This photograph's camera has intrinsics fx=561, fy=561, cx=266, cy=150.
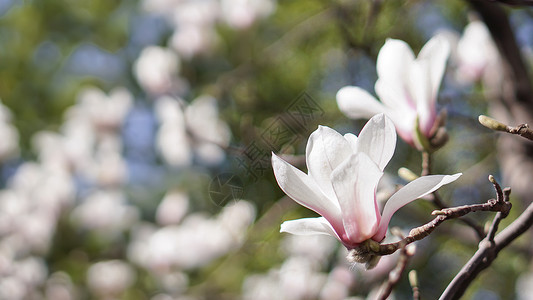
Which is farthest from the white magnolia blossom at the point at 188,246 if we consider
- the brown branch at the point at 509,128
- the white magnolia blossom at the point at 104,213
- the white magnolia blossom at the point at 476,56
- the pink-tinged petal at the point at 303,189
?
the brown branch at the point at 509,128

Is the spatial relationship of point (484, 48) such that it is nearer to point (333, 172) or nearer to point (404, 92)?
point (404, 92)

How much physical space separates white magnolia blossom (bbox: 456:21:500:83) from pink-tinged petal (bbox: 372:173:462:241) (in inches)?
37.3

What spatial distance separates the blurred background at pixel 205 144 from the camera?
143 centimetres

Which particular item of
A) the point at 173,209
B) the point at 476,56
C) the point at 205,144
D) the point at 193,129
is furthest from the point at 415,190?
the point at 173,209

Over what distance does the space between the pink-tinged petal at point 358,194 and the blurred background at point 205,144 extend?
0.44 ft

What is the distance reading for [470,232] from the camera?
1.29 meters

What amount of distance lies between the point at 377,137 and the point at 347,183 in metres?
0.05

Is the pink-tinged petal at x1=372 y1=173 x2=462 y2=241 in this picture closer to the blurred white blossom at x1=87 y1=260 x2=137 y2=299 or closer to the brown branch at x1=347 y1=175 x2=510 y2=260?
the brown branch at x1=347 y1=175 x2=510 y2=260

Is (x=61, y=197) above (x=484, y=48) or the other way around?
above

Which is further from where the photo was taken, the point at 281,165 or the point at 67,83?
the point at 67,83

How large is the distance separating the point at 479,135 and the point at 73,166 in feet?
7.07

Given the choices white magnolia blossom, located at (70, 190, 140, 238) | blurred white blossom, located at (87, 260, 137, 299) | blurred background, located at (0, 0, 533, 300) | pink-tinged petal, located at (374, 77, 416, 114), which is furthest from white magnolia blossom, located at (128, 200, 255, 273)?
pink-tinged petal, located at (374, 77, 416, 114)

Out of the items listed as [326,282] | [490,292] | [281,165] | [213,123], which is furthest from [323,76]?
[281,165]

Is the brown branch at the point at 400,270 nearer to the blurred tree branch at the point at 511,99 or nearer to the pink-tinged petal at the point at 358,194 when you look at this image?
the pink-tinged petal at the point at 358,194
